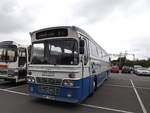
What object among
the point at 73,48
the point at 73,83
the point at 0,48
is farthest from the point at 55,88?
the point at 0,48

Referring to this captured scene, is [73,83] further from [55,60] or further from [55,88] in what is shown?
[55,60]

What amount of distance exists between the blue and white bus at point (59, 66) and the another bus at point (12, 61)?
4.06 metres

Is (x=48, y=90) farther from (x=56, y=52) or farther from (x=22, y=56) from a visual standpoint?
(x=22, y=56)

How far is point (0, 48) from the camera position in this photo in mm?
10594

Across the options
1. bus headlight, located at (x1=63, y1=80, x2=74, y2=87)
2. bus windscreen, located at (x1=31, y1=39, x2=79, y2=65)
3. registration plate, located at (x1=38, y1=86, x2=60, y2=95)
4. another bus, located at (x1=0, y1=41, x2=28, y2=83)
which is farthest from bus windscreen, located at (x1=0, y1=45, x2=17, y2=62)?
bus headlight, located at (x1=63, y1=80, x2=74, y2=87)

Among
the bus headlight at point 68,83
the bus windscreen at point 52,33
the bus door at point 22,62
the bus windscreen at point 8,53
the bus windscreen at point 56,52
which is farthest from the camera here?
the bus door at point 22,62

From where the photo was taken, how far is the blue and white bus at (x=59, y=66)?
5.46 m

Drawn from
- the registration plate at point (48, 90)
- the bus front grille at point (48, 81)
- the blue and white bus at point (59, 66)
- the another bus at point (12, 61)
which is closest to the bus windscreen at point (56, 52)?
the blue and white bus at point (59, 66)

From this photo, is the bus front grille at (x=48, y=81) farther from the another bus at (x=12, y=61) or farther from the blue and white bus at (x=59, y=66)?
the another bus at (x=12, y=61)

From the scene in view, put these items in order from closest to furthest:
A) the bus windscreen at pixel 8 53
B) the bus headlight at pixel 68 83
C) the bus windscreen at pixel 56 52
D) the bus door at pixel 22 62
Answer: the bus headlight at pixel 68 83, the bus windscreen at pixel 56 52, the bus windscreen at pixel 8 53, the bus door at pixel 22 62

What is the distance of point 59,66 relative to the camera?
5.60m

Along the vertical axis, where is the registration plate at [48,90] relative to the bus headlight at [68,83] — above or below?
below

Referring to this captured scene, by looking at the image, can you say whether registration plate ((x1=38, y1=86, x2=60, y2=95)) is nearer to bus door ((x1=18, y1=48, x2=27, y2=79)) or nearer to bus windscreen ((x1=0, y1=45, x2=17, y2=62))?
bus door ((x1=18, y1=48, x2=27, y2=79))

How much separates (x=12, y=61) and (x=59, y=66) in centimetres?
559
